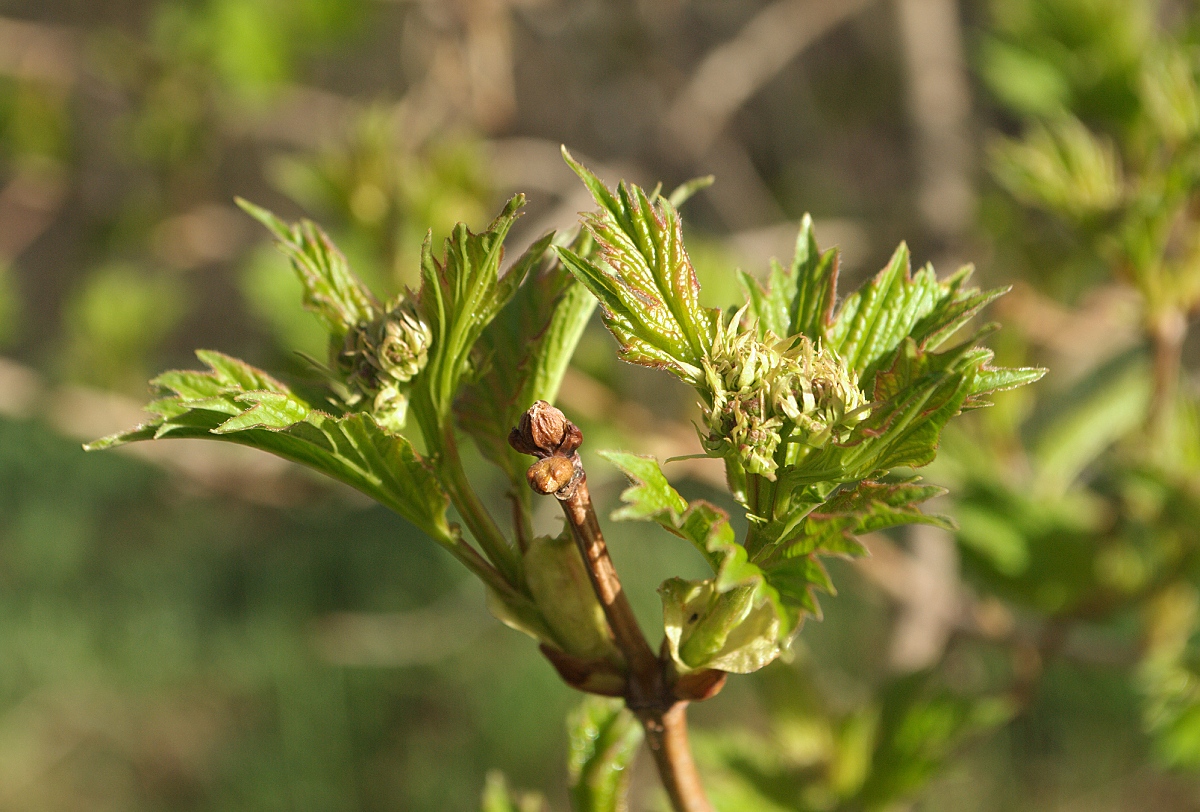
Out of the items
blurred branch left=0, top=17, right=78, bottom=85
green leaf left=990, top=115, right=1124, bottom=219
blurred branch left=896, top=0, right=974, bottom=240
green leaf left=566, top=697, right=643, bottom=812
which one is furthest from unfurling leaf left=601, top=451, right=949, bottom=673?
blurred branch left=0, top=17, right=78, bottom=85

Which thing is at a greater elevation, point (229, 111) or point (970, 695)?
point (229, 111)

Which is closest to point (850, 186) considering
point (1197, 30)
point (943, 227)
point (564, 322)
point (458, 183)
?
point (943, 227)

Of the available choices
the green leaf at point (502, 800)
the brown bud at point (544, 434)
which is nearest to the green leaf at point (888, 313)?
the brown bud at point (544, 434)

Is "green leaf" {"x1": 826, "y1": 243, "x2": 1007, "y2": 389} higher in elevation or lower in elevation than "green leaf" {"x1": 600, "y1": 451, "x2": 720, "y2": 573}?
higher

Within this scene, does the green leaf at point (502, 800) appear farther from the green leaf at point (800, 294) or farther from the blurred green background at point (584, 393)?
the green leaf at point (800, 294)

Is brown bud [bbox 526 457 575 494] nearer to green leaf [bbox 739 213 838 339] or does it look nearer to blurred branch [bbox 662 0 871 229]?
green leaf [bbox 739 213 838 339]

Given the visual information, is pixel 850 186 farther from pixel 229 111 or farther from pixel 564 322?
pixel 564 322

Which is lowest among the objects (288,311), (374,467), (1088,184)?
(374,467)
